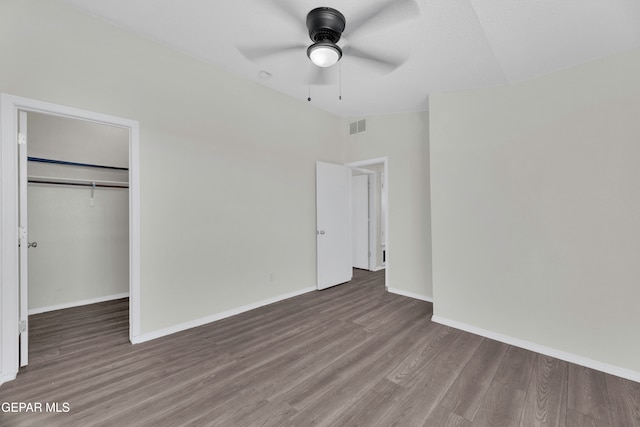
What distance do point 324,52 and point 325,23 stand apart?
22 centimetres

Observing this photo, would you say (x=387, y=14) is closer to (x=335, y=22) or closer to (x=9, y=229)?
(x=335, y=22)

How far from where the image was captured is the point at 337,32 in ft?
6.77

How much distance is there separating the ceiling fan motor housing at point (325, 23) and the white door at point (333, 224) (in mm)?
2353

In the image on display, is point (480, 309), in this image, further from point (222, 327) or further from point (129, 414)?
point (129, 414)

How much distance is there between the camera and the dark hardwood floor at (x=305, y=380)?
1720 mm

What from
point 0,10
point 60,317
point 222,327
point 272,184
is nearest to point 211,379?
point 222,327

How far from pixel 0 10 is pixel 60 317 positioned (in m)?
3.23

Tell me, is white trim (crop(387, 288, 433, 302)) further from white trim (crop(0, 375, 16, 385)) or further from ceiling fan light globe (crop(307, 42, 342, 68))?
white trim (crop(0, 375, 16, 385))

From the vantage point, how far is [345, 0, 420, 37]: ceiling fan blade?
1918mm

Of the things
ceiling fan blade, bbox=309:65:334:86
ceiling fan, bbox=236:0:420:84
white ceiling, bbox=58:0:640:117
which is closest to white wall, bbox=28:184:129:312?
white ceiling, bbox=58:0:640:117

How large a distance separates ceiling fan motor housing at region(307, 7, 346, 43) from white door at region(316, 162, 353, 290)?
7.72ft

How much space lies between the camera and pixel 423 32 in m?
2.18

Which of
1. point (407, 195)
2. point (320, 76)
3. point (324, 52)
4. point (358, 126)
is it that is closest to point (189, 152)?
point (320, 76)

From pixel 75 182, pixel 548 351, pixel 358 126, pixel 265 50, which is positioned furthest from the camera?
pixel 358 126
